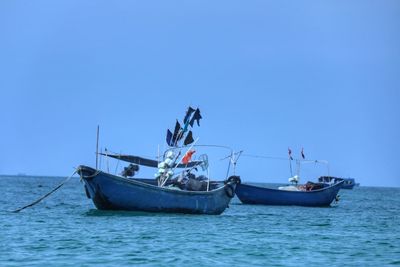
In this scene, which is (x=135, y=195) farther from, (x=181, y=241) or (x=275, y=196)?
(x=275, y=196)

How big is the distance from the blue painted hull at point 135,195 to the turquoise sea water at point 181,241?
0.40m

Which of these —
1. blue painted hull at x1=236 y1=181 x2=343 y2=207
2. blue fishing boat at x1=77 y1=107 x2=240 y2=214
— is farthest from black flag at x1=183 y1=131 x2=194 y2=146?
blue painted hull at x1=236 y1=181 x2=343 y2=207

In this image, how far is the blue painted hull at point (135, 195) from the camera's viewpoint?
3250cm

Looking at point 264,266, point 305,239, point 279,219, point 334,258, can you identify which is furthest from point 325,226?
point 264,266

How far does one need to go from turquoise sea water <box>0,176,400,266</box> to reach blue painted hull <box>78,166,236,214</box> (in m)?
0.40

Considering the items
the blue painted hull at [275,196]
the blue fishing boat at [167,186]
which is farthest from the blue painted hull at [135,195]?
the blue painted hull at [275,196]

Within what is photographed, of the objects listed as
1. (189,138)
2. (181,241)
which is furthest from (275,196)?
(181,241)

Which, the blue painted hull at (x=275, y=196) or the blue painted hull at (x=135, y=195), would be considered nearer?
the blue painted hull at (x=135, y=195)

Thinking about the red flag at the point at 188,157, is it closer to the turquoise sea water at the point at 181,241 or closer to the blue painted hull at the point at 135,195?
the blue painted hull at the point at 135,195

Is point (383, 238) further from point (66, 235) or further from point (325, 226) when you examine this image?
point (66, 235)

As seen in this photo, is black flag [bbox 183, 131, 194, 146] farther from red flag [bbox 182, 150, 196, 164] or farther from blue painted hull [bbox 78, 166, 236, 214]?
blue painted hull [bbox 78, 166, 236, 214]

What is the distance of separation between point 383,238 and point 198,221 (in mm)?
7835

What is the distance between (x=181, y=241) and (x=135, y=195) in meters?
8.71

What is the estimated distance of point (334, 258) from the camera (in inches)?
875
